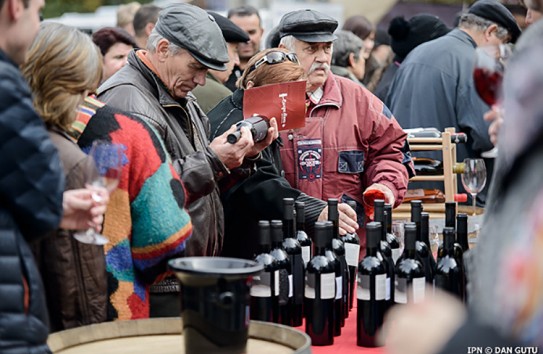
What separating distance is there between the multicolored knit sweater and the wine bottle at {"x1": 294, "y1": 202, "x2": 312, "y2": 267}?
693 millimetres

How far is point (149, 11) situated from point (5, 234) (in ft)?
19.5

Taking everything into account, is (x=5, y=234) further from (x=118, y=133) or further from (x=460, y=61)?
(x=460, y=61)

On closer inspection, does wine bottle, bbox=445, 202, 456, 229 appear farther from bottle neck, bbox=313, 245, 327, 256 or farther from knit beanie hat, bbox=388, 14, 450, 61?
knit beanie hat, bbox=388, 14, 450, 61

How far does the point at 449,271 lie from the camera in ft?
11.6

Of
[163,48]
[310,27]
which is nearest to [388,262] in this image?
[163,48]

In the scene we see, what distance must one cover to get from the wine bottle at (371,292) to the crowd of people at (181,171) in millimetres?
391

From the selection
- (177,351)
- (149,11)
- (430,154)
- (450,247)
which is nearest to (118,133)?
(177,351)

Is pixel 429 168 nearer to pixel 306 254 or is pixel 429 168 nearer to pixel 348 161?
pixel 348 161

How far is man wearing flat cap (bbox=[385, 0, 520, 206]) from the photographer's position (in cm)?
702

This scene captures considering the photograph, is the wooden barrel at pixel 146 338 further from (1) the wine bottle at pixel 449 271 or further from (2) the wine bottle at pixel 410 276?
(1) the wine bottle at pixel 449 271

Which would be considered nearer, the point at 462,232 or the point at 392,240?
the point at 462,232

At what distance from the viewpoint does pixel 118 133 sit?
320 cm

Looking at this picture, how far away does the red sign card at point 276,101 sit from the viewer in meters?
4.33

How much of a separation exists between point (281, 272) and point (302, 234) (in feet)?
1.22
